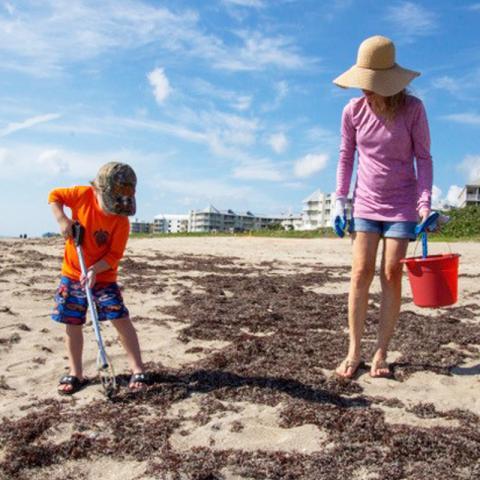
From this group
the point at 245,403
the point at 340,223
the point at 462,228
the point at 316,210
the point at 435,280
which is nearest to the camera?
the point at 245,403

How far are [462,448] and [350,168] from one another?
2202mm

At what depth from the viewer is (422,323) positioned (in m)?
6.33

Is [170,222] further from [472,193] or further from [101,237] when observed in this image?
[101,237]

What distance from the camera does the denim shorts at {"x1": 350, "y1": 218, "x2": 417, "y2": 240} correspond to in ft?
13.6

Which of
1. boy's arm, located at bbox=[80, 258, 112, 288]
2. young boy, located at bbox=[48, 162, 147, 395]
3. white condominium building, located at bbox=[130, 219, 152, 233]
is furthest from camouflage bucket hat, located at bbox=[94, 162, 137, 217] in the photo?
white condominium building, located at bbox=[130, 219, 152, 233]

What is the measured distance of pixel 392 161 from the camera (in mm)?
4188

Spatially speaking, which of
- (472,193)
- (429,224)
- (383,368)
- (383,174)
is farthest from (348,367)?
(472,193)

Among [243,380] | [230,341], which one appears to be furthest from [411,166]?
[230,341]

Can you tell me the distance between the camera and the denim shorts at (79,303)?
13.4 ft

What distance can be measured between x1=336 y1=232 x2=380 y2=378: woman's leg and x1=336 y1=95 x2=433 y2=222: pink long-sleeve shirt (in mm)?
184

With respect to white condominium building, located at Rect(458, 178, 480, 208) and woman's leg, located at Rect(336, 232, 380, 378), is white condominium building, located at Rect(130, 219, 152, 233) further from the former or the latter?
woman's leg, located at Rect(336, 232, 380, 378)

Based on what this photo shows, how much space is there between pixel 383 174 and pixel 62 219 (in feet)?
7.48

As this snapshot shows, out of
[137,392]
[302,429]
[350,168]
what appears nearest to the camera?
[302,429]

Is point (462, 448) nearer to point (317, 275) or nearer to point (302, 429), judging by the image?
point (302, 429)
